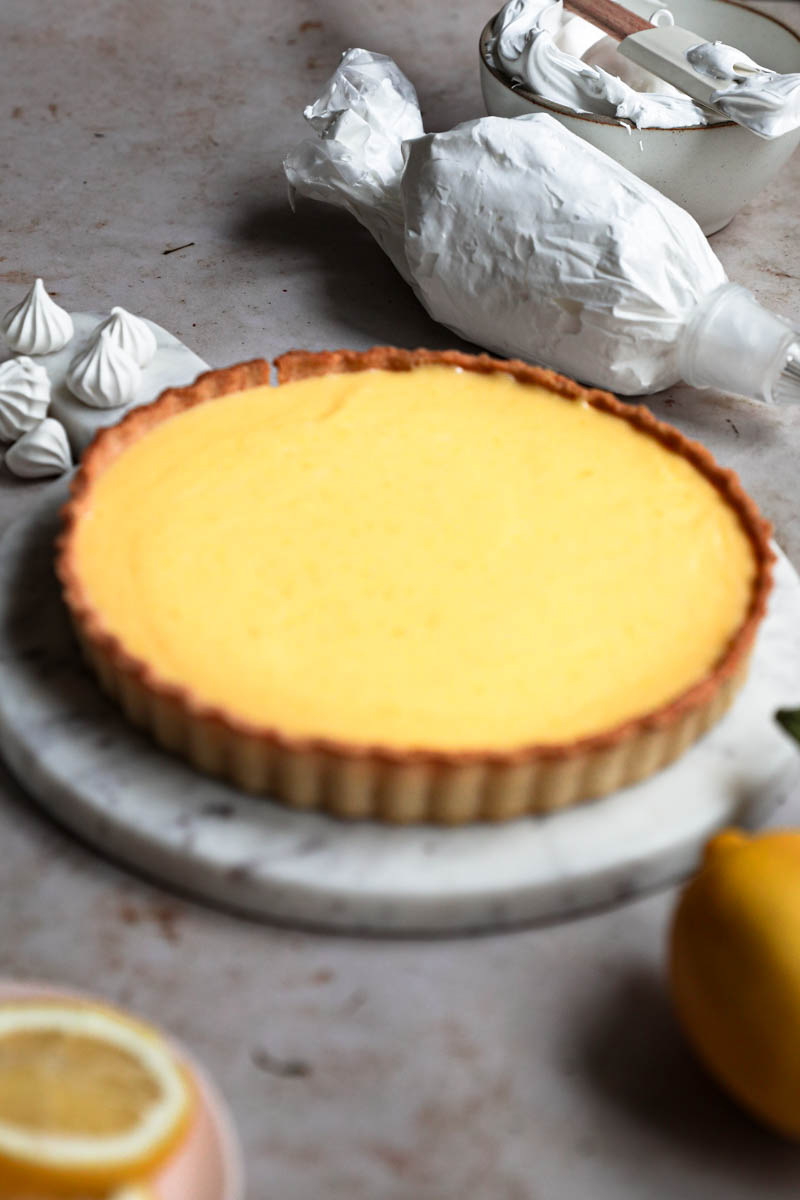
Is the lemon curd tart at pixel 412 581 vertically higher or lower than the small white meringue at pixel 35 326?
higher

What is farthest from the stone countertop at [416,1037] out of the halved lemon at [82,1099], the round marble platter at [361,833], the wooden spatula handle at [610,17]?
the wooden spatula handle at [610,17]

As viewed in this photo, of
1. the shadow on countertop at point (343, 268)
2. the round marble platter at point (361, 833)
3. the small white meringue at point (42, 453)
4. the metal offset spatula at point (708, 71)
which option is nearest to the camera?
the round marble platter at point (361, 833)

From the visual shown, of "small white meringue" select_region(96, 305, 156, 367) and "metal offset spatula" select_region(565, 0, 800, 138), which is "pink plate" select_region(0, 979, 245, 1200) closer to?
"small white meringue" select_region(96, 305, 156, 367)

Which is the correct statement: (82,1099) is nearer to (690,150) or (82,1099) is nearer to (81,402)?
(81,402)

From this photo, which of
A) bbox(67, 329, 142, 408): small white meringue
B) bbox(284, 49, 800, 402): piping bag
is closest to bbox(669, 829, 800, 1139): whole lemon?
bbox(284, 49, 800, 402): piping bag

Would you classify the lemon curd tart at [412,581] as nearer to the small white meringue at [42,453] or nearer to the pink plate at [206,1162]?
the small white meringue at [42,453]

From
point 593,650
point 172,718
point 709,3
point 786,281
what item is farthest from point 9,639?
point 709,3
